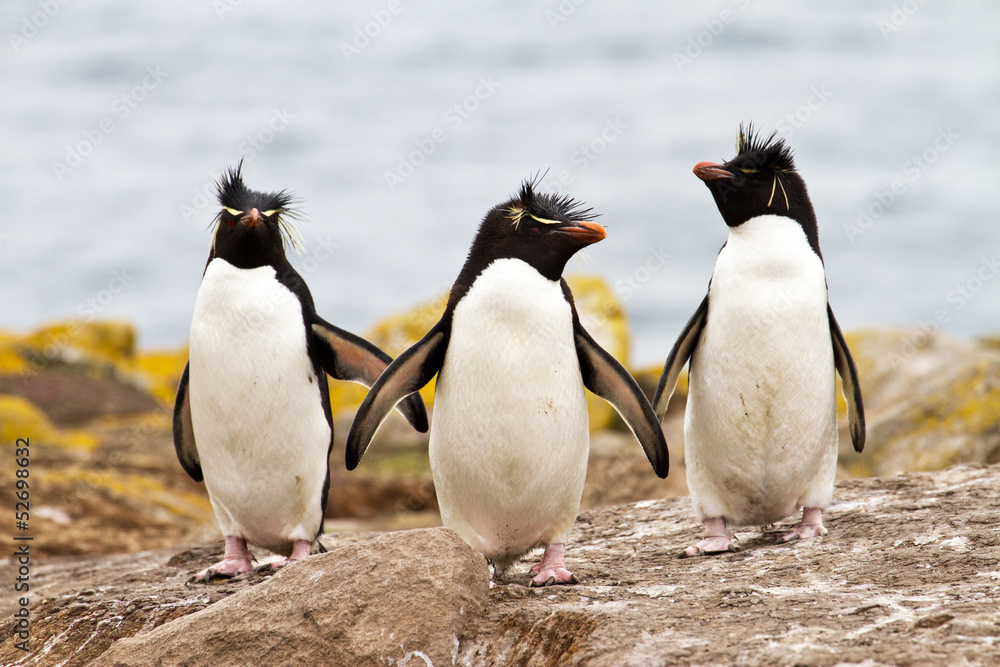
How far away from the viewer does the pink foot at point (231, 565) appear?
494 cm

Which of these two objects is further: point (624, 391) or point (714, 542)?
point (714, 542)

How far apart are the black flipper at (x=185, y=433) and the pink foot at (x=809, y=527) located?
3.17m

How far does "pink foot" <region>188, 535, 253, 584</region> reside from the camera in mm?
4938

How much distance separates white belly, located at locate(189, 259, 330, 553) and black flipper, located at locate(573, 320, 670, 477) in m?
1.50

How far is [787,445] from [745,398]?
309 millimetres

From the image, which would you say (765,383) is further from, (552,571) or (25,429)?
(25,429)

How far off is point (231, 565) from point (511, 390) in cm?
195

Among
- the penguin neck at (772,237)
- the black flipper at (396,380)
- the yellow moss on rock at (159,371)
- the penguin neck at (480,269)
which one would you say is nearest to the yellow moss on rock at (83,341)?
the yellow moss on rock at (159,371)

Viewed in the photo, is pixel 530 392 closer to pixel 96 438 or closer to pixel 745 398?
pixel 745 398

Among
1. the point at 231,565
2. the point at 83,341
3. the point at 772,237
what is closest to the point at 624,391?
the point at 772,237

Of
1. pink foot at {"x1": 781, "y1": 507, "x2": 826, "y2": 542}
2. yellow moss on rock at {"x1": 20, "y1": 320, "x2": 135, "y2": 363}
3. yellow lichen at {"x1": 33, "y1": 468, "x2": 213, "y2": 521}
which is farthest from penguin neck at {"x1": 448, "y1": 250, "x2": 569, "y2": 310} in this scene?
yellow moss on rock at {"x1": 20, "y1": 320, "x2": 135, "y2": 363}

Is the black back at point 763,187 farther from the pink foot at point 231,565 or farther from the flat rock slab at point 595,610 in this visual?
the pink foot at point 231,565

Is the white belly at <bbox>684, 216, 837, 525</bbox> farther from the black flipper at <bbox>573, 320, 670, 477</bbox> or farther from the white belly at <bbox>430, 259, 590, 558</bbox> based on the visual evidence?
the white belly at <bbox>430, 259, 590, 558</bbox>

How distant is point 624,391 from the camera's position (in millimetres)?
4543
